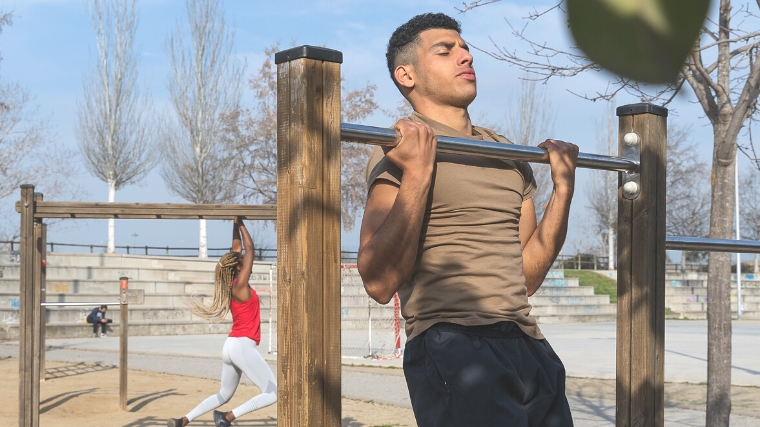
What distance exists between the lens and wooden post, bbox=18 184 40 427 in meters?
6.98

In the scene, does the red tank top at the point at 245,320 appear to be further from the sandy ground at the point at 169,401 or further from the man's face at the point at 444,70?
the man's face at the point at 444,70

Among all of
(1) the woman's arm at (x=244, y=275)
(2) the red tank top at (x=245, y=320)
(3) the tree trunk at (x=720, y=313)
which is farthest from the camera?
(1) the woman's arm at (x=244, y=275)

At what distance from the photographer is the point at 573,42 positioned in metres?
0.42

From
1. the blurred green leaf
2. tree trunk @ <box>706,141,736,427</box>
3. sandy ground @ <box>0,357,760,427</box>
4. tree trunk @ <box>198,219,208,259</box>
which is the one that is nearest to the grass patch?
tree trunk @ <box>198,219,208,259</box>

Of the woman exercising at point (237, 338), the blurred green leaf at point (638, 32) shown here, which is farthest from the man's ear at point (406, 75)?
the woman exercising at point (237, 338)

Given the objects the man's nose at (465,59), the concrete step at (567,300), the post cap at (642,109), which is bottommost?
the concrete step at (567,300)

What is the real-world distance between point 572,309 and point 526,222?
2381 cm

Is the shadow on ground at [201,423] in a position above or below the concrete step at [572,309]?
above

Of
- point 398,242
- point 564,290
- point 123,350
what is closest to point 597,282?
point 564,290

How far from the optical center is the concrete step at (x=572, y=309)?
2442 cm

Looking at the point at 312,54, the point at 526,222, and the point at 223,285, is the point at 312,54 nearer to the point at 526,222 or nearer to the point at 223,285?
the point at 526,222

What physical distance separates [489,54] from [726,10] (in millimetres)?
1562

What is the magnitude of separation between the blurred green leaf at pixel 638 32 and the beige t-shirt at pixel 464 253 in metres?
1.34

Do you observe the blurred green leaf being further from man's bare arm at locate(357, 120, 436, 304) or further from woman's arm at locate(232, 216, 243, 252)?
woman's arm at locate(232, 216, 243, 252)
